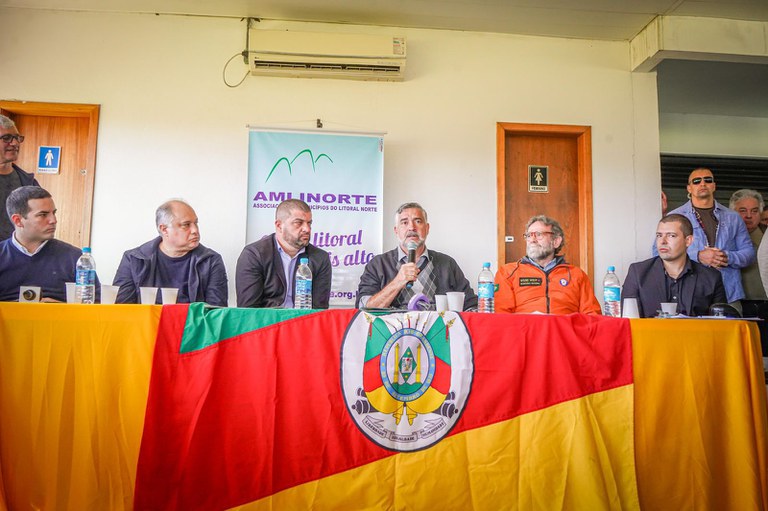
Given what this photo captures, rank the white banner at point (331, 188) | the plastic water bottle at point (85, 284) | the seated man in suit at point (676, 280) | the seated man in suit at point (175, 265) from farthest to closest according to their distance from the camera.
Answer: the white banner at point (331, 188) → the seated man in suit at point (676, 280) → the seated man in suit at point (175, 265) → the plastic water bottle at point (85, 284)

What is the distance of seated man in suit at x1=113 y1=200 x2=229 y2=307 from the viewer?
118 inches

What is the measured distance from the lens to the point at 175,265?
3068 mm

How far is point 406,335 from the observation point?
199 cm

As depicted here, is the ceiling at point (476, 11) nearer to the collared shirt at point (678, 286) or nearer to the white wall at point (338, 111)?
the white wall at point (338, 111)

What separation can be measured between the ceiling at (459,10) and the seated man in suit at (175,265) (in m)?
1.82

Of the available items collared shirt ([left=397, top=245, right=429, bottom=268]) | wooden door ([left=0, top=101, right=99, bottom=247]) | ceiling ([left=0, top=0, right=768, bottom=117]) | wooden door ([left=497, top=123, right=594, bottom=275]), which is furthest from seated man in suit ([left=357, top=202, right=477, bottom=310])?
wooden door ([left=0, top=101, right=99, bottom=247])

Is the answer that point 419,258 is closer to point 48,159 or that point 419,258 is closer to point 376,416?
point 376,416

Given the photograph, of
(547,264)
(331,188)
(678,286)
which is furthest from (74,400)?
(678,286)

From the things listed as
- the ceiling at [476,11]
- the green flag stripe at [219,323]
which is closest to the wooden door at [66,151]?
the ceiling at [476,11]

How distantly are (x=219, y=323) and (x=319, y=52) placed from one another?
2686 millimetres

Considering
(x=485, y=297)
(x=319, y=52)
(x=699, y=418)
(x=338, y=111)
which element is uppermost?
(x=319, y=52)

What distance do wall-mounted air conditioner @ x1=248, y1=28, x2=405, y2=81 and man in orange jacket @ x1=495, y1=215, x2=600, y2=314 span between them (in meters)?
1.70

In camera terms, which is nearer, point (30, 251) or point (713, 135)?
point (30, 251)

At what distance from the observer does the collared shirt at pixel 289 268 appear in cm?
319
